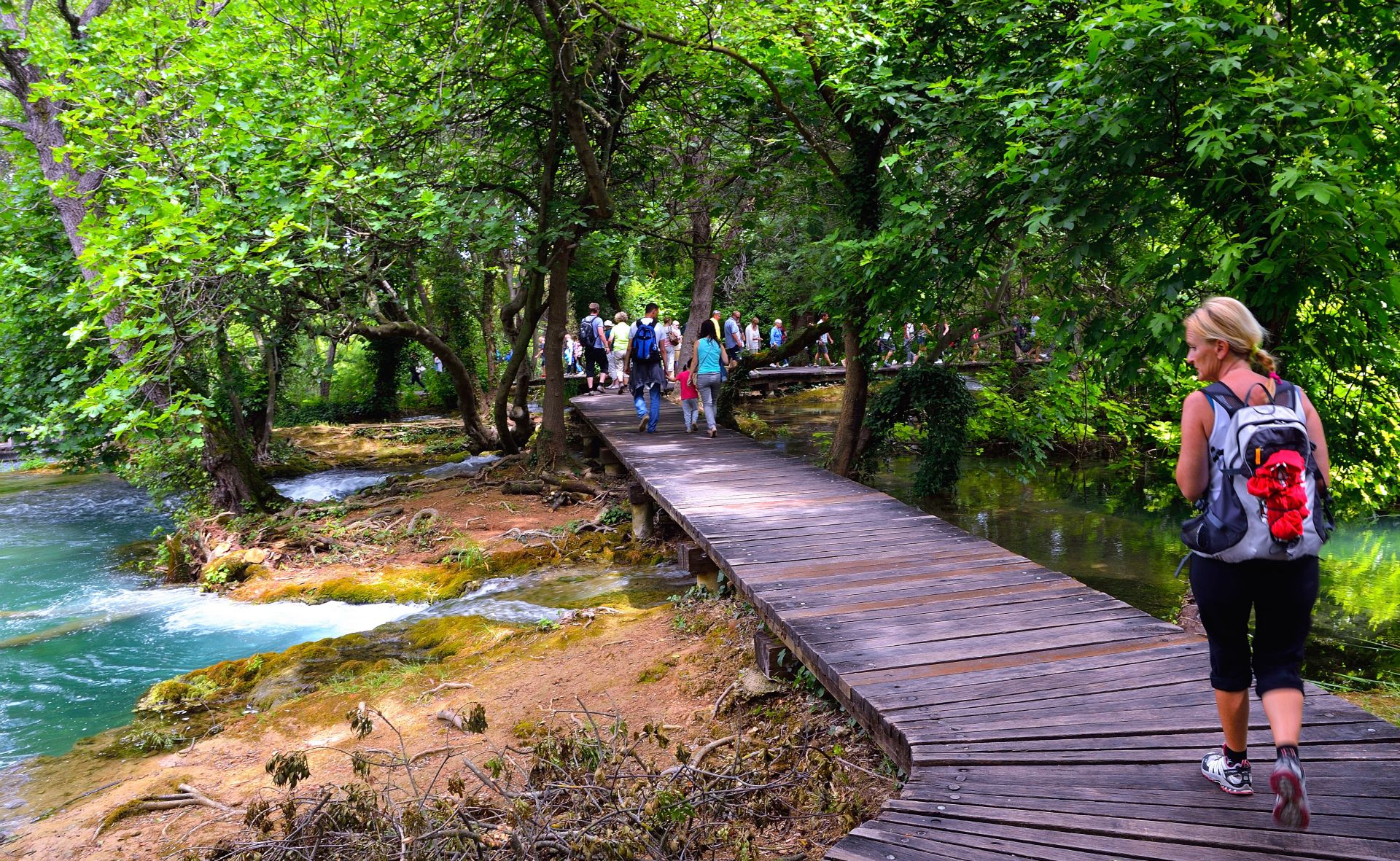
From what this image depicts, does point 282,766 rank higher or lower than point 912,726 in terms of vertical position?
lower

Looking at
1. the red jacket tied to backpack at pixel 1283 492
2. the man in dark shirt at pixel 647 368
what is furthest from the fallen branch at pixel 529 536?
the red jacket tied to backpack at pixel 1283 492

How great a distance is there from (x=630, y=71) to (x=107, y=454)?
9705 mm

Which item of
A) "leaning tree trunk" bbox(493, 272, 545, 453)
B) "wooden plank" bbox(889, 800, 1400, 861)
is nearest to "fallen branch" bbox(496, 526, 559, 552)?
"leaning tree trunk" bbox(493, 272, 545, 453)

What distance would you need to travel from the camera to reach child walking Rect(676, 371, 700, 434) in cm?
1300

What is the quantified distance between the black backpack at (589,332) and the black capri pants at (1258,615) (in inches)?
680

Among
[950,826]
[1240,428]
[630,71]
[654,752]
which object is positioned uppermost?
[630,71]

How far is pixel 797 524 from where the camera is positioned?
24.8 feet

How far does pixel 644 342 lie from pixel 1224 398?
9.87m

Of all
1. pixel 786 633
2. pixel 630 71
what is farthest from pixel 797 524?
pixel 630 71

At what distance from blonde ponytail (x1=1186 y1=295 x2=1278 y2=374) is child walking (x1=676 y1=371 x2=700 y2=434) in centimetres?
982

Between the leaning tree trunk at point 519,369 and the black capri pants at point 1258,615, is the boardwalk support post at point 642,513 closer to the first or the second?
the leaning tree trunk at point 519,369

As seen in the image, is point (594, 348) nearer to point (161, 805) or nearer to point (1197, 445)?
point (161, 805)

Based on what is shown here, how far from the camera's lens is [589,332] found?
20.2 m

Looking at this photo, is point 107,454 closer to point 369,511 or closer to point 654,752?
point 369,511
